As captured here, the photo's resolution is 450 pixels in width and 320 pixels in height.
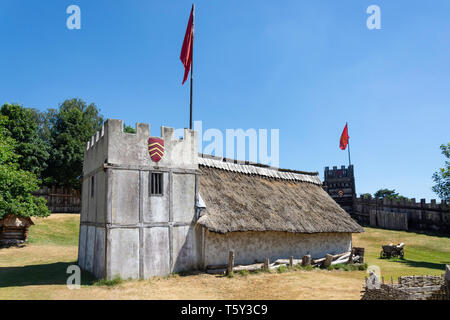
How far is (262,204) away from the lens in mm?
17516

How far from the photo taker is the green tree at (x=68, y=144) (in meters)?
36.5

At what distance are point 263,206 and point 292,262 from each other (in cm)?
313

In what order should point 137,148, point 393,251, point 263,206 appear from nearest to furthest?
1. point 137,148
2. point 263,206
3. point 393,251

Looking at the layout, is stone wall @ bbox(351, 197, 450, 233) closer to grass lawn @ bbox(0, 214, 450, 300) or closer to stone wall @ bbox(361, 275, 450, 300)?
grass lawn @ bbox(0, 214, 450, 300)

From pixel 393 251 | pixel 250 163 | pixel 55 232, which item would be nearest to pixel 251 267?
pixel 250 163

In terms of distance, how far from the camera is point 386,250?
21062 millimetres

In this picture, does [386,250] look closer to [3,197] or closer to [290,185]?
[290,185]

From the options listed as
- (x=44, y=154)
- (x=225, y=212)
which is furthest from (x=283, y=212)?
(x=44, y=154)

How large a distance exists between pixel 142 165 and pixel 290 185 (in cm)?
1119

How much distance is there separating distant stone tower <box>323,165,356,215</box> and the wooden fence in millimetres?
26761

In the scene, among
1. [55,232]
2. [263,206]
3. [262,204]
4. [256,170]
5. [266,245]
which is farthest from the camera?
[55,232]

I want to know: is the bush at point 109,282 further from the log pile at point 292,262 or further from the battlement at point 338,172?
the battlement at point 338,172

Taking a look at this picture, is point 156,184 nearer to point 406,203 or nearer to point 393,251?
point 393,251

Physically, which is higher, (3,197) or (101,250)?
(3,197)
